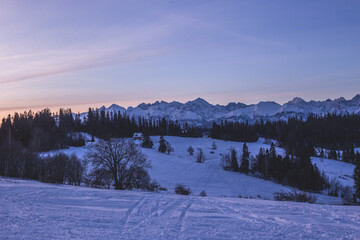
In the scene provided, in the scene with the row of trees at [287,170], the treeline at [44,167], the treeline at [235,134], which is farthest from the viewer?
the treeline at [235,134]

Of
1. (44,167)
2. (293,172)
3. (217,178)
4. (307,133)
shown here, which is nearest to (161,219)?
(44,167)

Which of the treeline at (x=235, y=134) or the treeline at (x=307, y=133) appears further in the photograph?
the treeline at (x=235, y=134)

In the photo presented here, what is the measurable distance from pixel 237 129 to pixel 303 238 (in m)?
168

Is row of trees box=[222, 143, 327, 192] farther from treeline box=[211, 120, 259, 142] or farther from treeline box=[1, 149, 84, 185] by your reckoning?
treeline box=[211, 120, 259, 142]

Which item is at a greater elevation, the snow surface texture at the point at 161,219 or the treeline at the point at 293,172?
the snow surface texture at the point at 161,219

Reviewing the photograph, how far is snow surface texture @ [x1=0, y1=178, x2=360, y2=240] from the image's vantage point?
10961 millimetres

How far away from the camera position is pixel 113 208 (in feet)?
50.5

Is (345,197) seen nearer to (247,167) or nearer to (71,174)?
(247,167)

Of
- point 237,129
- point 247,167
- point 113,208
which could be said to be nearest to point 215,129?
point 237,129

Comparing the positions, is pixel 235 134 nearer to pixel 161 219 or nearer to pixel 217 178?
pixel 217 178

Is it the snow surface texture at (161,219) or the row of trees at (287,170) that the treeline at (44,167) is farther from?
the row of trees at (287,170)

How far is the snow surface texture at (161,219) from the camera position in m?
11.0

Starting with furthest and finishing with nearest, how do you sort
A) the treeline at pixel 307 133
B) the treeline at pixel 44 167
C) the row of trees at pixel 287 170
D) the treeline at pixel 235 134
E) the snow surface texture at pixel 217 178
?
the treeline at pixel 235 134 → the treeline at pixel 307 133 → the row of trees at pixel 287 170 → the snow surface texture at pixel 217 178 → the treeline at pixel 44 167

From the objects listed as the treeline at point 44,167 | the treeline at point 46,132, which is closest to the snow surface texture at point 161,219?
the treeline at point 46,132
